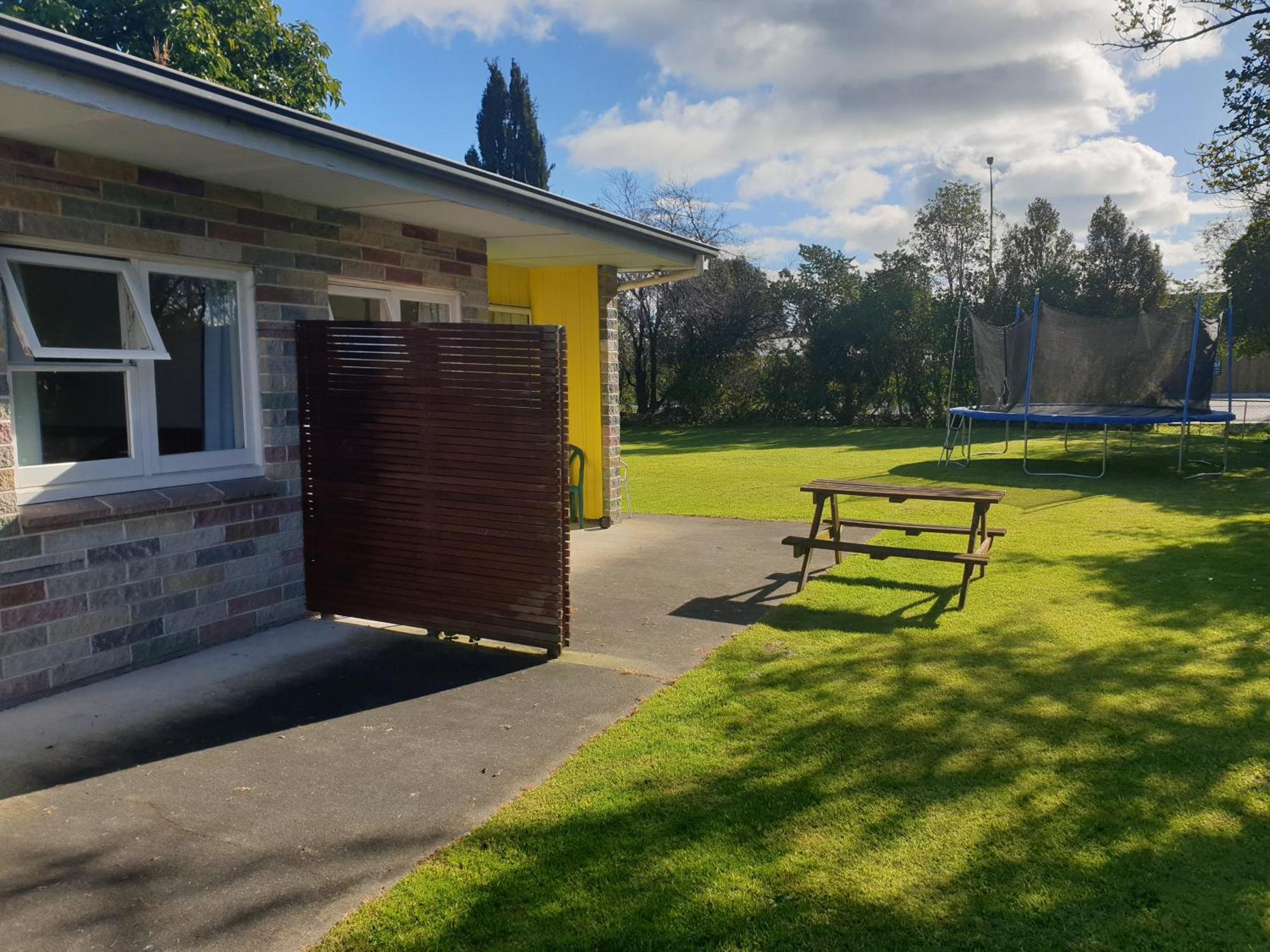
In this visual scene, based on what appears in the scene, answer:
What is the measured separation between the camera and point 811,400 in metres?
25.2

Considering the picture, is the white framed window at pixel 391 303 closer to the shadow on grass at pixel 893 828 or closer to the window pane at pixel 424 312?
the window pane at pixel 424 312

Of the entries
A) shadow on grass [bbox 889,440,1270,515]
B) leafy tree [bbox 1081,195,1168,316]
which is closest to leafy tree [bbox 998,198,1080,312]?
leafy tree [bbox 1081,195,1168,316]

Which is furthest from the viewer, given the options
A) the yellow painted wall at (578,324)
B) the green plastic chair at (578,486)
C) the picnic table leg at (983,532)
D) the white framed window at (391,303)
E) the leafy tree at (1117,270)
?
the leafy tree at (1117,270)

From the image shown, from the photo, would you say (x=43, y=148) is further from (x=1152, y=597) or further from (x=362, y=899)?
(x=1152, y=597)

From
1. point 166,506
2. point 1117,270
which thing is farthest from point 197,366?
point 1117,270

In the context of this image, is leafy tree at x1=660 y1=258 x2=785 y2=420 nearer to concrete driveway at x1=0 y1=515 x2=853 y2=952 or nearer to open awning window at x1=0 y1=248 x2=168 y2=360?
concrete driveway at x1=0 y1=515 x2=853 y2=952

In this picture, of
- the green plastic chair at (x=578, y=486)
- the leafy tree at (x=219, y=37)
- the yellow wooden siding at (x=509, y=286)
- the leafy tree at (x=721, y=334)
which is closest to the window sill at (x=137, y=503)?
the green plastic chair at (x=578, y=486)

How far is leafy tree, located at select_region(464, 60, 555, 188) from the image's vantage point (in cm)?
3344

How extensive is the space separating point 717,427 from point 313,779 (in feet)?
72.8

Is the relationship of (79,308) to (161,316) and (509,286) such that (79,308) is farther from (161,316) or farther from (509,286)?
(509,286)

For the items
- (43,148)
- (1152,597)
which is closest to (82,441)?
(43,148)

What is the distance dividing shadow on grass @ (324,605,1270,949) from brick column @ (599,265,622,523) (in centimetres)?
506

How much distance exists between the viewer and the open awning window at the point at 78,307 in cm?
454

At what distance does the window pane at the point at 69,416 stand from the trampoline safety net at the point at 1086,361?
13.0 metres
